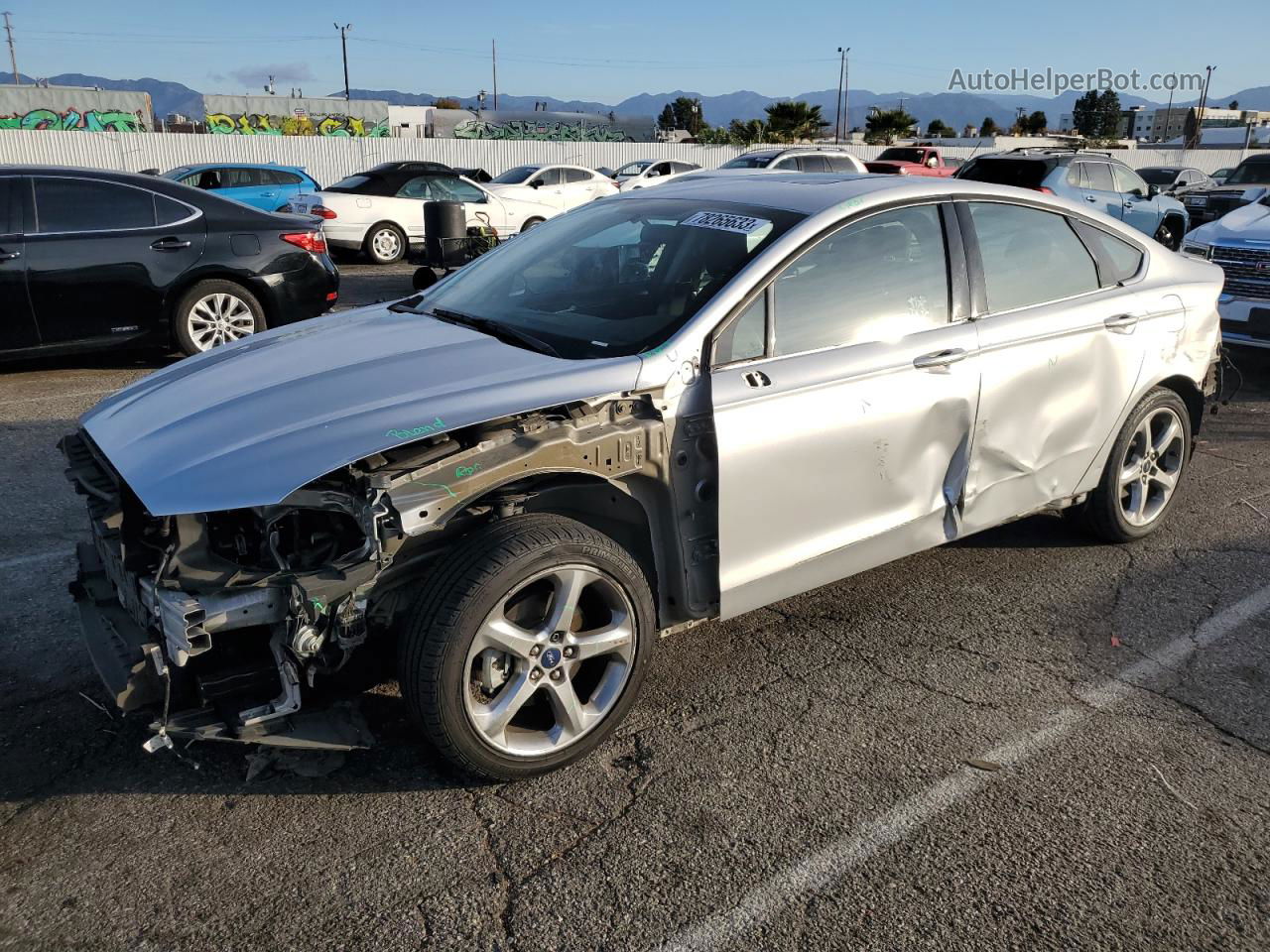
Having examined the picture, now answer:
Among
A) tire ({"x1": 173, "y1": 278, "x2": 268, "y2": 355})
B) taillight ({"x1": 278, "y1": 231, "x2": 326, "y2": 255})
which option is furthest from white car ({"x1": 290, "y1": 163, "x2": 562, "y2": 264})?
tire ({"x1": 173, "y1": 278, "x2": 268, "y2": 355})

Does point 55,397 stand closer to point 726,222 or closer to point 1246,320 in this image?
point 726,222

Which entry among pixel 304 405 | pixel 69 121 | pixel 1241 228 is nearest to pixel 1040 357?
pixel 304 405

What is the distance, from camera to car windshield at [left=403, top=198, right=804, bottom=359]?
3.37 m

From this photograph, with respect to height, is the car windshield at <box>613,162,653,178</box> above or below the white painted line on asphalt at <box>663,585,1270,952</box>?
above

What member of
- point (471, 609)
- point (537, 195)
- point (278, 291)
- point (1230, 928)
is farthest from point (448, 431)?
point (537, 195)

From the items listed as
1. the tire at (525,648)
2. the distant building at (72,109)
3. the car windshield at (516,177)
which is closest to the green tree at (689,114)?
the distant building at (72,109)

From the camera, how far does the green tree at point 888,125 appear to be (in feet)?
156

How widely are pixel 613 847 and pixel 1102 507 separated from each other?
10.2 ft

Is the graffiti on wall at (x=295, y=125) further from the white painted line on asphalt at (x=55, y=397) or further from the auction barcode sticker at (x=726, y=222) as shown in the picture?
the auction barcode sticker at (x=726, y=222)

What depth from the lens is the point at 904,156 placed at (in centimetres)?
2617

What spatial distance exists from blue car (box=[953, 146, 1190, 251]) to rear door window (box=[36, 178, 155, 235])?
36.9ft

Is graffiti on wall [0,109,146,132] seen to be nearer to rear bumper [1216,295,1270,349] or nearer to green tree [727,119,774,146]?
green tree [727,119,774,146]

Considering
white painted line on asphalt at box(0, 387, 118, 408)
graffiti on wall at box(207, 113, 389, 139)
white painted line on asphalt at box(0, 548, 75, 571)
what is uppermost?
graffiti on wall at box(207, 113, 389, 139)

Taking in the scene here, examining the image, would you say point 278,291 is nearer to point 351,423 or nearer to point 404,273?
point 351,423
